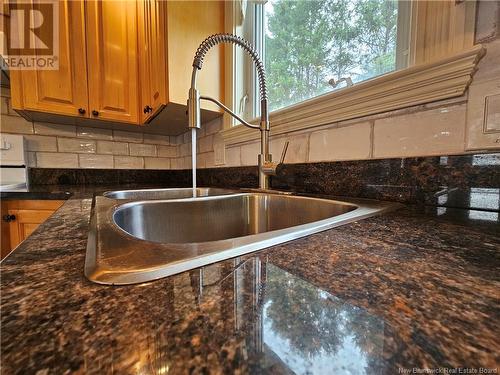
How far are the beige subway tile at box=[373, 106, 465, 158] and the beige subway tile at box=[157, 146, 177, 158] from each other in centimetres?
182

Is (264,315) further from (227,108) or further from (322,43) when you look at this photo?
(322,43)

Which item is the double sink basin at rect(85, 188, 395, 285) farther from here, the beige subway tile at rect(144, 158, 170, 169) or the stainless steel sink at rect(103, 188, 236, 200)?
the beige subway tile at rect(144, 158, 170, 169)

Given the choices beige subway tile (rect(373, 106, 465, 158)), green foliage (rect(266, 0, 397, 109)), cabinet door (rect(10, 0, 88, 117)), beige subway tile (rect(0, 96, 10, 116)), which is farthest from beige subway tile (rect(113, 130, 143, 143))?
beige subway tile (rect(373, 106, 465, 158))

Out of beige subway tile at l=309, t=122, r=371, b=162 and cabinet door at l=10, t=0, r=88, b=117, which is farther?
cabinet door at l=10, t=0, r=88, b=117

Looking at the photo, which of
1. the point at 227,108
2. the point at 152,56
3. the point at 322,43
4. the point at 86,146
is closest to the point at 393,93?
the point at 322,43

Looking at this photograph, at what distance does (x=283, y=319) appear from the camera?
0.15 m

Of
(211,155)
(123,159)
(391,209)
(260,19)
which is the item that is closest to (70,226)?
(391,209)

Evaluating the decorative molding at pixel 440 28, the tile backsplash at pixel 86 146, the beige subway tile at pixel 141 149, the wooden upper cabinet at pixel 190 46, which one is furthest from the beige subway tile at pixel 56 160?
the decorative molding at pixel 440 28

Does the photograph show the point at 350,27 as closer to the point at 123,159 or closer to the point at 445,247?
the point at 445,247

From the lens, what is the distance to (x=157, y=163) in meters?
2.10

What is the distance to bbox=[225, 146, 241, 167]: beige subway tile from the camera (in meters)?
1.36

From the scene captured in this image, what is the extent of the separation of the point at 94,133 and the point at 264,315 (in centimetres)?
211

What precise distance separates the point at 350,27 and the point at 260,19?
2.11 feet

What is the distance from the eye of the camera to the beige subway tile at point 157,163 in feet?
6.75
